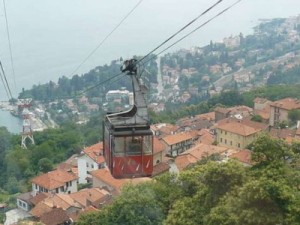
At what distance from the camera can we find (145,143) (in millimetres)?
5453

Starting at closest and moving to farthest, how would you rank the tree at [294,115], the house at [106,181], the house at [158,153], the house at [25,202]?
1. the house at [25,202]
2. the house at [106,181]
3. the house at [158,153]
4. the tree at [294,115]

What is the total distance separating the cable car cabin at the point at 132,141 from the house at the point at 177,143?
16.9 m

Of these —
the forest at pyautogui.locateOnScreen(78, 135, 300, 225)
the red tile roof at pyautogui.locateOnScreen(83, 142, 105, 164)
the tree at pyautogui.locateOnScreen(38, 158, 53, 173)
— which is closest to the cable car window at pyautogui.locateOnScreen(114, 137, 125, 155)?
the forest at pyautogui.locateOnScreen(78, 135, 300, 225)

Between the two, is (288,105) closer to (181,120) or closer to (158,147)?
(158,147)

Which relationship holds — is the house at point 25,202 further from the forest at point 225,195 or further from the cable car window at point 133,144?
the cable car window at point 133,144

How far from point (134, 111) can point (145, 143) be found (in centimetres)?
36

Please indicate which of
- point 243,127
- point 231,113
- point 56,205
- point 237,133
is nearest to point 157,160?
point 237,133

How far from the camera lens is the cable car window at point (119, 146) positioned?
5379 millimetres

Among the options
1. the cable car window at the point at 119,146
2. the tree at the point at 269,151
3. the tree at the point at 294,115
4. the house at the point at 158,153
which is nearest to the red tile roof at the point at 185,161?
the house at the point at 158,153

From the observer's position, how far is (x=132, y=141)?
541 centimetres

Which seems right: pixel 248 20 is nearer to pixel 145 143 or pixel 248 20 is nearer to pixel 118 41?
pixel 118 41

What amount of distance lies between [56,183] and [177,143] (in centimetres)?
689

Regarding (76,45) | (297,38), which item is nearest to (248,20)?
(297,38)

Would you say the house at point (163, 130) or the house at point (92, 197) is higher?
the house at point (163, 130)
